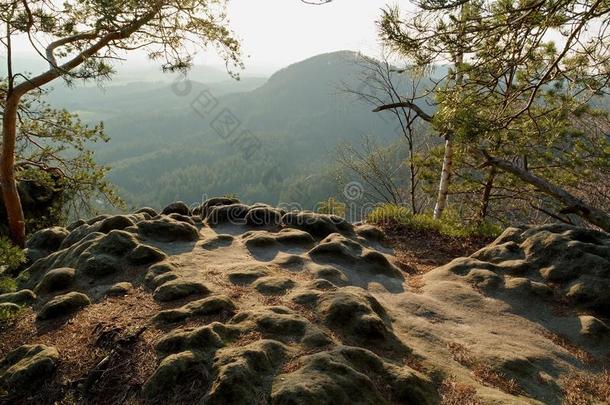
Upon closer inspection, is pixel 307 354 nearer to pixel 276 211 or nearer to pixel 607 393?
pixel 607 393

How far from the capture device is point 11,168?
1400 centimetres

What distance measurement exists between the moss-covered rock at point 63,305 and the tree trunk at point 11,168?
803cm

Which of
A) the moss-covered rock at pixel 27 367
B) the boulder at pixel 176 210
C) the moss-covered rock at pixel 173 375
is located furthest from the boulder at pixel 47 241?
the moss-covered rock at pixel 173 375

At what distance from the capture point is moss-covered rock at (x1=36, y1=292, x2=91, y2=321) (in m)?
7.62

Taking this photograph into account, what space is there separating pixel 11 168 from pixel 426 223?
44.3ft

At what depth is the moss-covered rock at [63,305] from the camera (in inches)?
300

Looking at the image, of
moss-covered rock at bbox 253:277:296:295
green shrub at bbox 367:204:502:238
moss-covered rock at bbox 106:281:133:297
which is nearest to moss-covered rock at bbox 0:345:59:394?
moss-covered rock at bbox 106:281:133:297

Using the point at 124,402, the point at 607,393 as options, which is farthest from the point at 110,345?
the point at 607,393

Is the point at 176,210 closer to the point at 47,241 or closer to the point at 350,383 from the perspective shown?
the point at 47,241

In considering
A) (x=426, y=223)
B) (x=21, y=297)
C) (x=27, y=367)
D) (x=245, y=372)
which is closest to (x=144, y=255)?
(x=21, y=297)

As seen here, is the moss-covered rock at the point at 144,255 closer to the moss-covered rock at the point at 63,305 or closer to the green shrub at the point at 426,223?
the moss-covered rock at the point at 63,305

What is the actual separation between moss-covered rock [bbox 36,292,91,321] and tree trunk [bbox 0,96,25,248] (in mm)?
8035

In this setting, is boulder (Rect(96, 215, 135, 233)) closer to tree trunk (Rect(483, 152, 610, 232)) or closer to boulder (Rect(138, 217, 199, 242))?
boulder (Rect(138, 217, 199, 242))

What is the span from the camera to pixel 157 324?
6930mm
